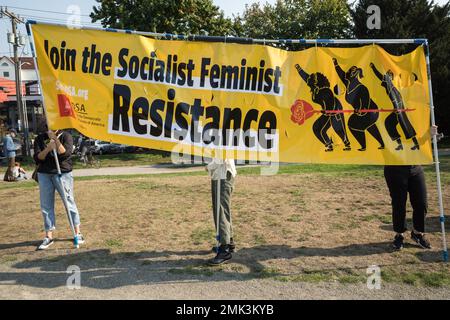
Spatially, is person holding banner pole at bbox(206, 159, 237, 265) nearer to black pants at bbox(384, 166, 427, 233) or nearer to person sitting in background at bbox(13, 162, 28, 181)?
black pants at bbox(384, 166, 427, 233)

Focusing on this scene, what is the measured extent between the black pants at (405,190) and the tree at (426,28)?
78.3ft

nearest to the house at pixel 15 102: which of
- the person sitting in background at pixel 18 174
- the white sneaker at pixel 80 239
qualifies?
the person sitting in background at pixel 18 174

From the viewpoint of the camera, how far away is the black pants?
5676 mm

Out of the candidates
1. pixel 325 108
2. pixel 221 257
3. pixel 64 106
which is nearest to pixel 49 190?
pixel 64 106

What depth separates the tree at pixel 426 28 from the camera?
27.3m

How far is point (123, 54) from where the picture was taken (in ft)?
17.9

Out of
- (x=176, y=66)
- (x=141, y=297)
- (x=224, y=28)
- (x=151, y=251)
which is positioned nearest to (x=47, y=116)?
(x=176, y=66)

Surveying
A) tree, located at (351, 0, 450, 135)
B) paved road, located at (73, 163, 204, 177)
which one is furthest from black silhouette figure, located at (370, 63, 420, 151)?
tree, located at (351, 0, 450, 135)

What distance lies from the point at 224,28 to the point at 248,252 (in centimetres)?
2620

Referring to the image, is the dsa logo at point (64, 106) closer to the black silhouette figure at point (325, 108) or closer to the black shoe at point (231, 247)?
the black shoe at point (231, 247)

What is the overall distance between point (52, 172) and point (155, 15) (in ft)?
72.1

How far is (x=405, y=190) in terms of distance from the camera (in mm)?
5715
